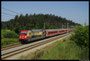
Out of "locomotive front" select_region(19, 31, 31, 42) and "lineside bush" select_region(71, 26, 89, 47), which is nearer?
"lineside bush" select_region(71, 26, 89, 47)

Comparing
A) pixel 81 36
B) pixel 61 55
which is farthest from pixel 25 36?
pixel 61 55

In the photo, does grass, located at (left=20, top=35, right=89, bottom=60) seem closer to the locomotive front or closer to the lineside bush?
the lineside bush

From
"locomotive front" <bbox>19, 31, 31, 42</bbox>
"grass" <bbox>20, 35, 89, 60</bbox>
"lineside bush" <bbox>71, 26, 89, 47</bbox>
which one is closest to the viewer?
"grass" <bbox>20, 35, 89, 60</bbox>

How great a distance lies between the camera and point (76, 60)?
8859mm

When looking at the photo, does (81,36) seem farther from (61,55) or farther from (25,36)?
(25,36)

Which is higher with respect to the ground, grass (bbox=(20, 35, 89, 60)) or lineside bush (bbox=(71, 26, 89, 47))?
lineside bush (bbox=(71, 26, 89, 47))

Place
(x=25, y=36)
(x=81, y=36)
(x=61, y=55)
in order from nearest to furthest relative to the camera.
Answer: (x=61, y=55) → (x=81, y=36) → (x=25, y=36)

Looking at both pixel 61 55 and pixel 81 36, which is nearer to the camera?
pixel 61 55

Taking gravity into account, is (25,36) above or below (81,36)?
below

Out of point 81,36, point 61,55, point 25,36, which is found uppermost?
point 81,36

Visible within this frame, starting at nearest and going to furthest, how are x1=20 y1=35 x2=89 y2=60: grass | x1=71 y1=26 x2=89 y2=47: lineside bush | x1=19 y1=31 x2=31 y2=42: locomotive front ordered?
x1=20 y1=35 x2=89 y2=60: grass
x1=71 y1=26 x2=89 y2=47: lineside bush
x1=19 y1=31 x2=31 y2=42: locomotive front

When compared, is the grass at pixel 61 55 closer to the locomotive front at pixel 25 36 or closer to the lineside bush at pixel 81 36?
the lineside bush at pixel 81 36

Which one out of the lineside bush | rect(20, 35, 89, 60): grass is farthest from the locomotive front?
rect(20, 35, 89, 60): grass

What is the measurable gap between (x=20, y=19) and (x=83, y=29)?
159 ft
